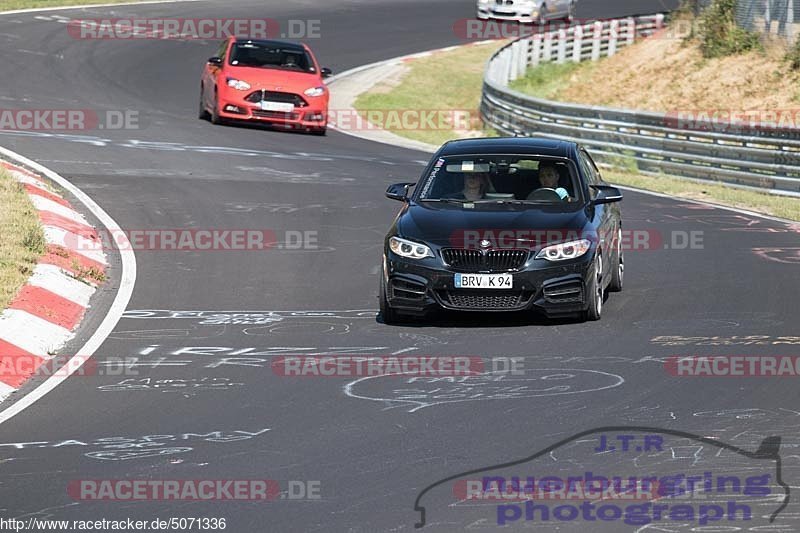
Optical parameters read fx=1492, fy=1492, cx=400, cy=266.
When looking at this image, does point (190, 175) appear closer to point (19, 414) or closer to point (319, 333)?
point (319, 333)

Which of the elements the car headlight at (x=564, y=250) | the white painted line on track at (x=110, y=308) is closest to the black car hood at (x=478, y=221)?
the car headlight at (x=564, y=250)

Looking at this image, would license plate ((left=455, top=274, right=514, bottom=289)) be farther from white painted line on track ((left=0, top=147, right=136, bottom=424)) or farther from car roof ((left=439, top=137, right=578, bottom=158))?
white painted line on track ((left=0, top=147, right=136, bottom=424))

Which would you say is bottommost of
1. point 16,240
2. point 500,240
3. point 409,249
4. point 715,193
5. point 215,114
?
point 215,114

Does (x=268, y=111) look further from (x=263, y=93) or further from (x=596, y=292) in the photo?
(x=596, y=292)

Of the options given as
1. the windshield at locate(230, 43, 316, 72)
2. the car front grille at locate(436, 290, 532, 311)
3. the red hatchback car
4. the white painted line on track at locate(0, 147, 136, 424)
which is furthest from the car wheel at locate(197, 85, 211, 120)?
the car front grille at locate(436, 290, 532, 311)

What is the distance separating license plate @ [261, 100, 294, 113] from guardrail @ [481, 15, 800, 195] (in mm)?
4430

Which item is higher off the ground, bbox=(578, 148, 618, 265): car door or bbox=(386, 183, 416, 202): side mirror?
bbox=(386, 183, 416, 202): side mirror

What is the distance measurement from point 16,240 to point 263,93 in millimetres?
13031

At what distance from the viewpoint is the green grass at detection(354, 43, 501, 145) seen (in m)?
32.3

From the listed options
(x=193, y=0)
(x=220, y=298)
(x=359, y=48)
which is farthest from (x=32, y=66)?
(x=220, y=298)

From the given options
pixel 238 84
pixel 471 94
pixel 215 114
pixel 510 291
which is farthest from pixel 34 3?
pixel 510 291

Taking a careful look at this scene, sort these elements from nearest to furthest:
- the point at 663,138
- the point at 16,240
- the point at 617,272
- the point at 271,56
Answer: the point at 617,272 → the point at 16,240 → the point at 663,138 → the point at 271,56

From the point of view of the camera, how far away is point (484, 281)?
11633mm

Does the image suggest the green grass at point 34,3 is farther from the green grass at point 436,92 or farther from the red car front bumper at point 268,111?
the red car front bumper at point 268,111
